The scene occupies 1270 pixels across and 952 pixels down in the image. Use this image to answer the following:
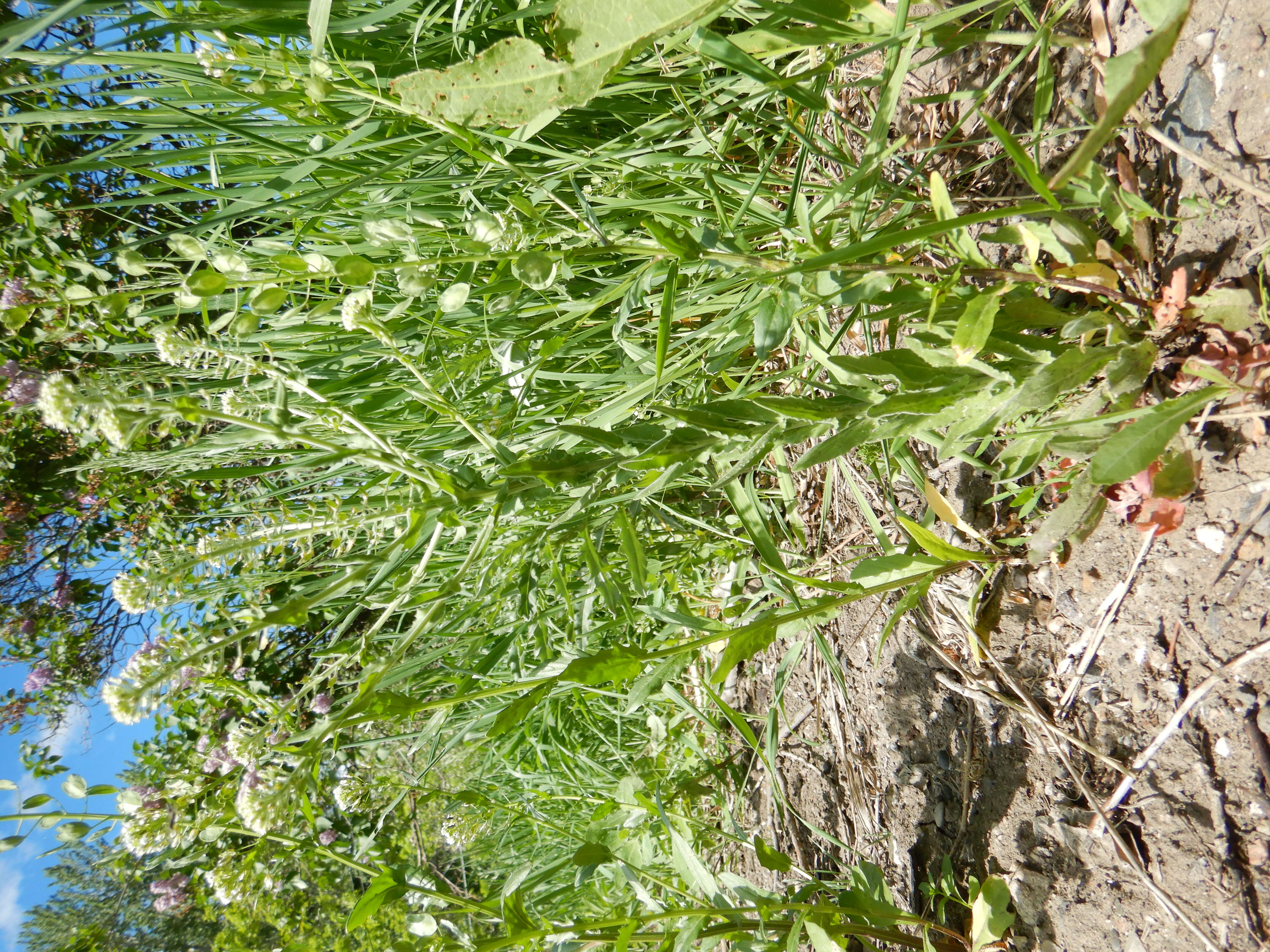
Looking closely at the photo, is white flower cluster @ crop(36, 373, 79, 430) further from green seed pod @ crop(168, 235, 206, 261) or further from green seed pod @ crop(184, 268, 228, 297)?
green seed pod @ crop(168, 235, 206, 261)

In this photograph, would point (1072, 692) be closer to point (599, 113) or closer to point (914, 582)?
point (914, 582)

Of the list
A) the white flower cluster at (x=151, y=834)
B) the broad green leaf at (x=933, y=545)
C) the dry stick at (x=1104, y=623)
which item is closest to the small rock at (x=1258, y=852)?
the dry stick at (x=1104, y=623)

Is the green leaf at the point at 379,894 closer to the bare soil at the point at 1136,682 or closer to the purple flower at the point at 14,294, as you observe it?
the bare soil at the point at 1136,682

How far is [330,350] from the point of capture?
1.24 m

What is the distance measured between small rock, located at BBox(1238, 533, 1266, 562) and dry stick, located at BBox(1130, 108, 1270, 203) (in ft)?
1.10

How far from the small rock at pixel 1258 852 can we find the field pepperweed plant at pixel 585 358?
0.98ft

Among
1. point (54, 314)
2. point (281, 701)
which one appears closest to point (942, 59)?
point (54, 314)

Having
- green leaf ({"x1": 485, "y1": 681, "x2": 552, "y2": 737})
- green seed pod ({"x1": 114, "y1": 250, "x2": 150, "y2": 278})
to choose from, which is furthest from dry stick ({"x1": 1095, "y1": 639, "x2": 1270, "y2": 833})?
green seed pod ({"x1": 114, "y1": 250, "x2": 150, "y2": 278})

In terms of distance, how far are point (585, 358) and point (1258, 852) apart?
104 centimetres

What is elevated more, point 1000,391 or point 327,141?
point 327,141

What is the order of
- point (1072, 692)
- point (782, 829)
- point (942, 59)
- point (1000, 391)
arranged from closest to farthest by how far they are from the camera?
point (1000, 391)
point (1072, 692)
point (942, 59)
point (782, 829)

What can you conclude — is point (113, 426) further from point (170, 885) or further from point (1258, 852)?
point (170, 885)

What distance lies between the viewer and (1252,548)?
746 mm

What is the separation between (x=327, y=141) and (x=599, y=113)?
0.41 metres
